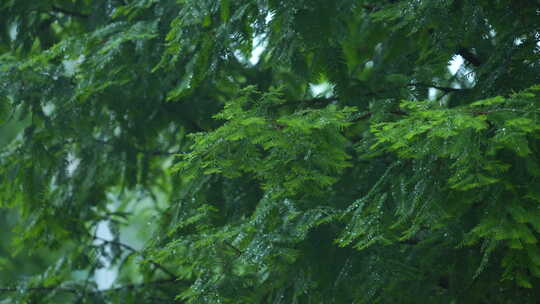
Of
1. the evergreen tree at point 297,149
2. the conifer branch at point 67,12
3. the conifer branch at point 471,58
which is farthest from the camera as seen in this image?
the conifer branch at point 67,12

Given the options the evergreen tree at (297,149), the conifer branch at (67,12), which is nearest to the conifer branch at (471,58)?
the evergreen tree at (297,149)

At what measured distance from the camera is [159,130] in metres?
4.75

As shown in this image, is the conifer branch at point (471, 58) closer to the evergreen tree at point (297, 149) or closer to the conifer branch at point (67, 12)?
the evergreen tree at point (297, 149)

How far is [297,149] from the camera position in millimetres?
2621

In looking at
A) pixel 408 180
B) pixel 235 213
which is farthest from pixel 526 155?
pixel 235 213

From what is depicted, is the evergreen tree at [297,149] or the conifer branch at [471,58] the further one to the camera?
the conifer branch at [471,58]

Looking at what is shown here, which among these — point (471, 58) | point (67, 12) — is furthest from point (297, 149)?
point (67, 12)

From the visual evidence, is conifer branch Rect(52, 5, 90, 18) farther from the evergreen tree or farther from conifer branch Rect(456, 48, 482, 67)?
conifer branch Rect(456, 48, 482, 67)

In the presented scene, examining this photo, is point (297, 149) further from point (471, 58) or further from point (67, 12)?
point (67, 12)

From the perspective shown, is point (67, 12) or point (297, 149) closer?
point (297, 149)

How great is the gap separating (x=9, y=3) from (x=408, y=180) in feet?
9.00

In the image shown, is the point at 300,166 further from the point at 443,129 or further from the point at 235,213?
the point at 235,213

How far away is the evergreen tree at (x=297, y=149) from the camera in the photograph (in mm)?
2412

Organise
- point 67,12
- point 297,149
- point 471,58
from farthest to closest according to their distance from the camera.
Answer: point 67,12 < point 471,58 < point 297,149
